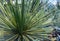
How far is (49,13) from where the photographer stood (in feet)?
4.84

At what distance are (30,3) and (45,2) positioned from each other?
0.21 m

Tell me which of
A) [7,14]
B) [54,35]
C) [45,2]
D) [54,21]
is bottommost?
[54,35]

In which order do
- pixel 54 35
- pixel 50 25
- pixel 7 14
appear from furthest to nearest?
pixel 54 35 < pixel 50 25 < pixel 7 14

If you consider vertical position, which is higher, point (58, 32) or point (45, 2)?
point (45, 2)

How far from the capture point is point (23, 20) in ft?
4.57

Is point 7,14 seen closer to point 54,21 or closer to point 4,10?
point 4,10

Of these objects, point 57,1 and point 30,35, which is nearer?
point 30,35

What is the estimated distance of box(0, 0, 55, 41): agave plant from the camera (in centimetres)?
138

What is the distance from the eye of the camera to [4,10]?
1402 millimetres

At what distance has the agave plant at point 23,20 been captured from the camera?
138cm

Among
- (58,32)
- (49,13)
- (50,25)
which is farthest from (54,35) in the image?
(49,13)

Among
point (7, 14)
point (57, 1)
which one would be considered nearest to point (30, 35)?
point (7, 14)

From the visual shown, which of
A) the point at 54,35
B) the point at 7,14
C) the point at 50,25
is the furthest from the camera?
the point at 54,35

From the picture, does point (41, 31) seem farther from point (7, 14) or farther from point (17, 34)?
point (7, 14)
